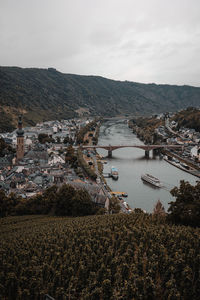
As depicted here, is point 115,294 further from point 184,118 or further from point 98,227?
point 184,118

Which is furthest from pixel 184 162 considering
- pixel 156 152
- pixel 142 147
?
pixel 156 152

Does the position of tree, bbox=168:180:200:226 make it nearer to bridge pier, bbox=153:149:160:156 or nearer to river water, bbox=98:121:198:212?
river water, bbox=98:121:198:212

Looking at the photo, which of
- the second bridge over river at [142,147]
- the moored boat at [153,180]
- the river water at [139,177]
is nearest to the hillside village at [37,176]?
the river water at [139,177]

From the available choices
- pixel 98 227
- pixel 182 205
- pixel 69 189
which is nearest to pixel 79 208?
pixel 69 189

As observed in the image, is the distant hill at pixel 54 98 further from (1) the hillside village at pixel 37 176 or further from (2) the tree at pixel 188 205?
(2) the tree at pixel 188 205

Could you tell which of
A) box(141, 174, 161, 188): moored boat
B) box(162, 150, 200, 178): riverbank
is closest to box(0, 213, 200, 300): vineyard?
box(141, 174, 161, 188): moored boat

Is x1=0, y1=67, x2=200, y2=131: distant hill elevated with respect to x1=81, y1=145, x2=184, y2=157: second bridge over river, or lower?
elevated
